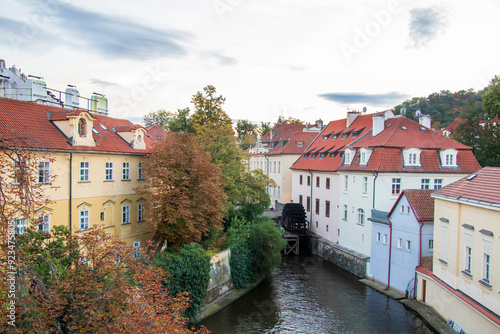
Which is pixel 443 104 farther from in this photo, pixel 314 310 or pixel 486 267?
pixel 486 267

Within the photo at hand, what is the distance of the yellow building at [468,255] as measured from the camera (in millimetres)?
13055

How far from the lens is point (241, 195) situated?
26406mm

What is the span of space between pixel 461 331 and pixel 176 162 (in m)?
13.6

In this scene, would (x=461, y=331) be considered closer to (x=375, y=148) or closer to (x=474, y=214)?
(x=474, y=214)

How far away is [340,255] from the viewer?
2741 cm

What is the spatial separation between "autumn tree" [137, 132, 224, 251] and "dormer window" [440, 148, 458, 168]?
14.7m

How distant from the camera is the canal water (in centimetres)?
1762

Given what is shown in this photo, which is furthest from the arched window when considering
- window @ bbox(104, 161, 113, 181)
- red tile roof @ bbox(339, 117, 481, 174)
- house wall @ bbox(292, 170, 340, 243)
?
house wall @ bbox(292, 170, 340, 243)

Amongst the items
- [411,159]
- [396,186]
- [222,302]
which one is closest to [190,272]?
[222,302]

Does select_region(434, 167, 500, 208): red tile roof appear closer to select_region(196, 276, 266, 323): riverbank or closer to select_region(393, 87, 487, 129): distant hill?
select_region(196, 276, 266, 323): riverbank

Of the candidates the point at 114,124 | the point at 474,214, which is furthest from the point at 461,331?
the point at 114,124

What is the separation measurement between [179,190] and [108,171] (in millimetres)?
3826

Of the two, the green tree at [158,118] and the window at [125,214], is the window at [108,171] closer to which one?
the window at [125,214]

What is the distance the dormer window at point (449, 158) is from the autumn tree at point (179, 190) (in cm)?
1468
